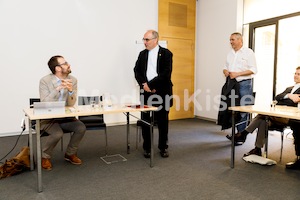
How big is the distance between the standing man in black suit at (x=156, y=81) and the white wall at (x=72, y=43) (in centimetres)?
206

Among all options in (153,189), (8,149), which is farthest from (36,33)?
(153,189)

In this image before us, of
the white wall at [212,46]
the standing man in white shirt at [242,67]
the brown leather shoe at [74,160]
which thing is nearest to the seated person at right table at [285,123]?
the standing man in white shirt at [242,67]

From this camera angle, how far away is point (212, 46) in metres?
6.05

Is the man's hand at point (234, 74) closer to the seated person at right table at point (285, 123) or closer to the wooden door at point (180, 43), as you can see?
the seated person at right table at point (285, 123)

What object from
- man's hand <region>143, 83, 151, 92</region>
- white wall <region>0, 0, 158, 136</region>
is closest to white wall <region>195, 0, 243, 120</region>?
white wall <region>0, 0, 158, 136</region>

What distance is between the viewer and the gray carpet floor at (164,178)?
7.52ft

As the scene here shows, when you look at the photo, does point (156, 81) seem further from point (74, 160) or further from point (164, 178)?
point (74, 160)

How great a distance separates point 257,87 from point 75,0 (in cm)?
418

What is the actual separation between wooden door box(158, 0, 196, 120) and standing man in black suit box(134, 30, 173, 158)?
2.73m

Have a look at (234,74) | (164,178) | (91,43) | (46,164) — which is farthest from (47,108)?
(91,43)

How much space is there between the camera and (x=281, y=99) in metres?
3.38

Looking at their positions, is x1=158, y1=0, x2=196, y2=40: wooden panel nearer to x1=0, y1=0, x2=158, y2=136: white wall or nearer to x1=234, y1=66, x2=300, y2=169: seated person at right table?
x1=0, y1=0, x2=158, y2=136: white wall

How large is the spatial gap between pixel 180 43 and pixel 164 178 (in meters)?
4.26

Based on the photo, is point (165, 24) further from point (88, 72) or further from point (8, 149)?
point (8, 149)
